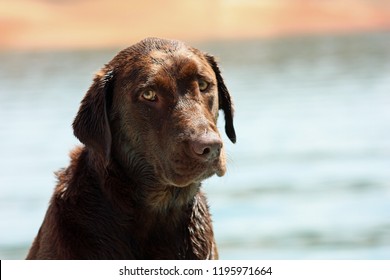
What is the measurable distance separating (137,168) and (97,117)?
1.23 feet

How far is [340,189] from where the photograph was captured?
12.9 meters

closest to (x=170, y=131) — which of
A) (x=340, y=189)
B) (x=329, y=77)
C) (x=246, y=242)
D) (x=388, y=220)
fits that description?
(x=246, y=242)

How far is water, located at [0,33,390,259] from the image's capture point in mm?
11023

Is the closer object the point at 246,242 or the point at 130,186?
the point at 130,186

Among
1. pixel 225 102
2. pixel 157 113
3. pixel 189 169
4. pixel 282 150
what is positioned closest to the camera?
pixel 189 169

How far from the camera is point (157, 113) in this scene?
5422 millimetres

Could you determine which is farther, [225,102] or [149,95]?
[225,102]

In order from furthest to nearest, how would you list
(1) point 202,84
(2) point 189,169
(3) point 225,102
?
(3) point 225,102 < (1) point 202,84 < (2) point 189,169

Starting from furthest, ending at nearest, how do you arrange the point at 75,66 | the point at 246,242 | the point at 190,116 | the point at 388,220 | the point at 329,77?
1. the point at 75,66
2. the point at 329,77
3. the point at 388,220
4. the point at 246,242
5. the point at 190,116

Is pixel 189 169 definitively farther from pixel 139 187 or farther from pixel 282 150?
pixel 282 150

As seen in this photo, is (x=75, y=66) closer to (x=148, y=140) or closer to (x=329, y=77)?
(x=329, y=77)

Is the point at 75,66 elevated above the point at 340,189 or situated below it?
above

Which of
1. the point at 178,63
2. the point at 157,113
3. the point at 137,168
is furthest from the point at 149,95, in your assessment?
the point at 137,168

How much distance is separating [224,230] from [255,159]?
418cm
